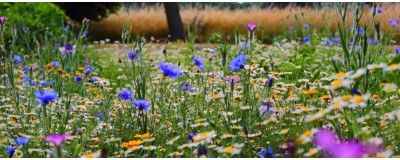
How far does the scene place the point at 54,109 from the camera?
11.0 feet

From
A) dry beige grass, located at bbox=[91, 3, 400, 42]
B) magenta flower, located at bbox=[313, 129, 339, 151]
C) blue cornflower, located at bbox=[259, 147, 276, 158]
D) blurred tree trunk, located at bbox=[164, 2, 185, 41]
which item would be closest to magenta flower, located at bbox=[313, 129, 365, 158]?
Result: magenta flower, located at bbox=[313, 129, 339, 151]

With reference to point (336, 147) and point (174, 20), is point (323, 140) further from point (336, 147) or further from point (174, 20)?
point (174, 20)

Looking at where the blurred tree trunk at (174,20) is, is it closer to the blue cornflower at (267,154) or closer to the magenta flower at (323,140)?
the blue cornflower at (267,154)

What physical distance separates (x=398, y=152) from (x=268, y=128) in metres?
0.65

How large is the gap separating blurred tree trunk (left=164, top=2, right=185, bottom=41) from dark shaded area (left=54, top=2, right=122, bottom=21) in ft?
8.37

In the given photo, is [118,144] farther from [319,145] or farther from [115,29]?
[115,29]

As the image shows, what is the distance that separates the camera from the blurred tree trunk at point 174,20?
14898mm

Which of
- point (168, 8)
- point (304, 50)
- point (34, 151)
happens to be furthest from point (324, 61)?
point (168, 8)

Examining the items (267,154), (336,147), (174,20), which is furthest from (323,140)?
(174,20)

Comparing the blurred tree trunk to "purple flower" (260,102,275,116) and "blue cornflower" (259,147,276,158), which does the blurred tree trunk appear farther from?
"blue cornflower" (259,147,276,158)

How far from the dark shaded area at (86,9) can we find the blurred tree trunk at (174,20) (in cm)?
255

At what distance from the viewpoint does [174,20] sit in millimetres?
15008

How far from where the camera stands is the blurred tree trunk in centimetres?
1490

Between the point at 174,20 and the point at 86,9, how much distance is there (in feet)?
10.0
